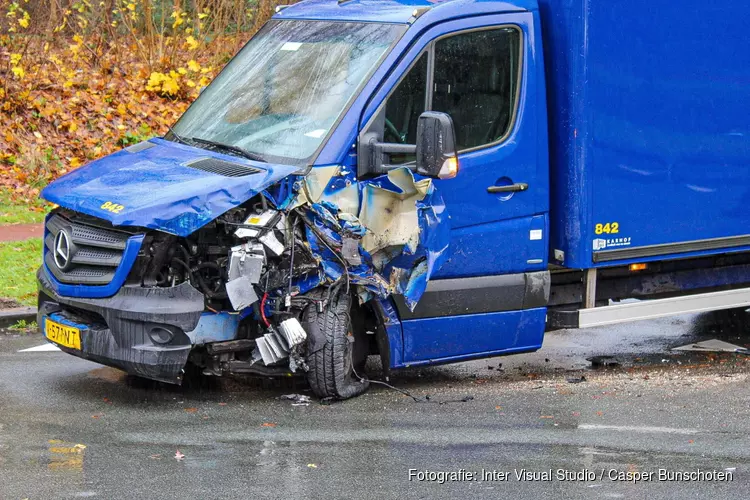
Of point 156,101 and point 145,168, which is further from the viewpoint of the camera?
point 156,101

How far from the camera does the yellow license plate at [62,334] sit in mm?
6272

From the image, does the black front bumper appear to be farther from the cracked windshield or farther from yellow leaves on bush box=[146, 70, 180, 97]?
yellow leaves on bush box=[146, 70, 180, 97]

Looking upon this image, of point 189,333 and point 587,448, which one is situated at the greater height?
point 189,333

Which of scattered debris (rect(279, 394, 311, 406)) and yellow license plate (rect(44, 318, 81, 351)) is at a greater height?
yellow license plate (rect(44, 318, 81, 351))

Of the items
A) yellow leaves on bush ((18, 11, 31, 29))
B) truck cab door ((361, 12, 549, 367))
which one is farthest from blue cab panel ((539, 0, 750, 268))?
yellow leaves on bush ((18, 11, 31, 29))

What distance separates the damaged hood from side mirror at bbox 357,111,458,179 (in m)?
0.44

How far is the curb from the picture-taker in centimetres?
852

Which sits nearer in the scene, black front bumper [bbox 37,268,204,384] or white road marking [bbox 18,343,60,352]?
black front bumper [bbox 37,268,204,384]

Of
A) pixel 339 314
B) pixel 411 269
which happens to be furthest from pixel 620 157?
pixel 339 314

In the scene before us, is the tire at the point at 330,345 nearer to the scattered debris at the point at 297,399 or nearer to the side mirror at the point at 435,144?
the scattered debris at the point at 297,399

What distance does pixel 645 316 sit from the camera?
7.63m

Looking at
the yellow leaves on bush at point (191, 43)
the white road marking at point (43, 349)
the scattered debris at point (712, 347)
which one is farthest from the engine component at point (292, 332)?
the yellow leaves on bush at point (191, 43)

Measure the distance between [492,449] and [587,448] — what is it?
0.53m

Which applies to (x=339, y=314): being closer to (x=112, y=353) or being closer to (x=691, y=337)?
(x=112, y=353)
